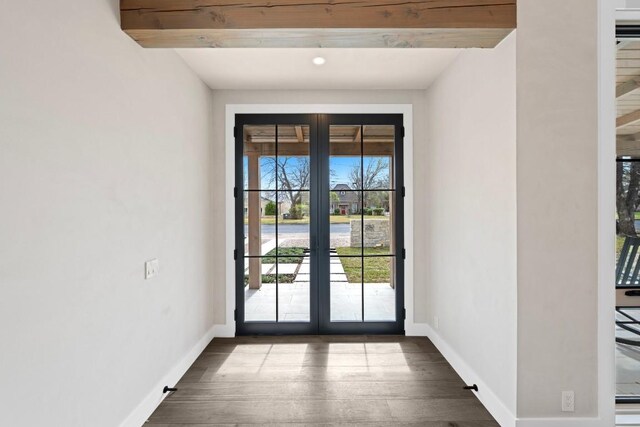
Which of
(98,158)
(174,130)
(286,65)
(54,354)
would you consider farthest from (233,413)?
(286,65)

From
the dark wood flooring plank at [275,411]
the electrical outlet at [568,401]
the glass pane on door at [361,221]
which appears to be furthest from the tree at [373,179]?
the electrical outlet at [568,401]

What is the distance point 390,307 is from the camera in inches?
148

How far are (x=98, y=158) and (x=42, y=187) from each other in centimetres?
40

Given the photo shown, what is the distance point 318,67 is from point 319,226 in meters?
1.54

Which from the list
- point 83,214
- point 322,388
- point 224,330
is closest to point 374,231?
point 322,388

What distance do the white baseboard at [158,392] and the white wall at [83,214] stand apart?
0.06m

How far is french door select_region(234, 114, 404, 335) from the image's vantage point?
3.74m

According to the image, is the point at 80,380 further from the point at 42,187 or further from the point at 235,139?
the point at 235,139

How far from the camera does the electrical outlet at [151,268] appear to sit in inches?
89.4

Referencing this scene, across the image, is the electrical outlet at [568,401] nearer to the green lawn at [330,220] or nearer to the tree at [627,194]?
the tree at [627,194]

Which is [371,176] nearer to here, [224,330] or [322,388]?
[322,388]

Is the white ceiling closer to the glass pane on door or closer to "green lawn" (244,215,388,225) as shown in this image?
the glass pane on door

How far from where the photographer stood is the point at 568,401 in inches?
80.7

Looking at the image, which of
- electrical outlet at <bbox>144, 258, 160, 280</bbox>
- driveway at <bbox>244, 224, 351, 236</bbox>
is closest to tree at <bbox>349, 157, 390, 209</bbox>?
driveway at <bbox>244, 224, 351, 236</bbox>
